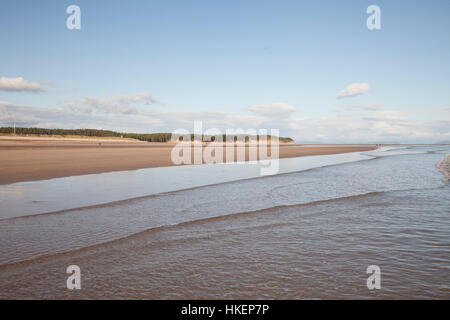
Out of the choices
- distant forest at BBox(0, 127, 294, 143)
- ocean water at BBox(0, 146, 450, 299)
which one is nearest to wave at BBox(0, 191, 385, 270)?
ocean water at BBox(0, 146, 450, 299)

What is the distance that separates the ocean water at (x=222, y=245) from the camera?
3480 millimetres

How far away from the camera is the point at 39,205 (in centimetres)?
764

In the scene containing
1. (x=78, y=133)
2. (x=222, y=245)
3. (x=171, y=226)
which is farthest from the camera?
(x=78, y=133)

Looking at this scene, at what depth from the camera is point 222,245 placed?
4.95 m

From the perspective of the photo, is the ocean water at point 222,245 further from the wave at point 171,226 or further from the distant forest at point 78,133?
the distant forest at point 78,133

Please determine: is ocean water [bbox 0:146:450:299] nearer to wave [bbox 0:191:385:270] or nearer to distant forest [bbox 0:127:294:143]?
wave [bbox 0:191:385:270]

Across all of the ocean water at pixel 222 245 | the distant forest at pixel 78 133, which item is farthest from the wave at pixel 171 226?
the distant forest at pixel 78 133

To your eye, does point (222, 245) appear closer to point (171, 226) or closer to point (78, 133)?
point (171, 226)

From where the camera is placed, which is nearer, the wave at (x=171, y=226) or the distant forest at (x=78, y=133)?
the wave at (x=171, y=226)

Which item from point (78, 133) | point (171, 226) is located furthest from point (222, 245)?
point (78, 133)

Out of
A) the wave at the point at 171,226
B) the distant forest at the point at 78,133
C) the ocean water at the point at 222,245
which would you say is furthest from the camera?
the distant forest at the point at 78,133

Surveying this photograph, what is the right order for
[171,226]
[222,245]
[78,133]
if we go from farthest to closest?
[78,133]
[171,226]
[222,245]

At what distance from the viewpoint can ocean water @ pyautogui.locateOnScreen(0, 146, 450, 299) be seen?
11.4 feet
